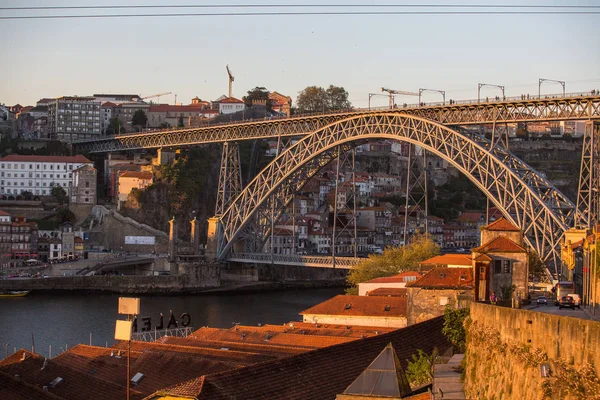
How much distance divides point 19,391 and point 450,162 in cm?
3702

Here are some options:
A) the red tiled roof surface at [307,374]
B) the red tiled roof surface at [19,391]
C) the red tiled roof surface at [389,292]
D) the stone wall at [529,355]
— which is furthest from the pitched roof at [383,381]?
the red tiled roof surface at [389,292]

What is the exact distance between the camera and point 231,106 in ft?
385

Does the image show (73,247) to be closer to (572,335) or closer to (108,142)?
(108,142)

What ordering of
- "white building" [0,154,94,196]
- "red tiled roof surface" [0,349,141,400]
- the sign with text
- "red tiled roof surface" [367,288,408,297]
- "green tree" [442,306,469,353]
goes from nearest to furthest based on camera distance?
1. "green tree" [442,306,469,353]
2. "red tiled roof surface" [0,349,141,400]
3. "red tiled roof surface" [367,288,408,297]
4. the sign with text
5. "white building" [0,154,94,196]

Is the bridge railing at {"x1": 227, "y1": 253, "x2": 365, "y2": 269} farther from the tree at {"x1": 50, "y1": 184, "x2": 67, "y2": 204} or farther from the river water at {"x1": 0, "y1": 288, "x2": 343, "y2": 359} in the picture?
the tree at {"x1": 50, "y1": 184, "x2": 67, "y2": 204}

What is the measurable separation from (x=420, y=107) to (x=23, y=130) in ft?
228

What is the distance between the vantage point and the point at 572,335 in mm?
12234

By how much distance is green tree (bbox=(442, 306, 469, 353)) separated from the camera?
2234 cm

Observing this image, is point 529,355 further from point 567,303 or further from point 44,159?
point 44,159

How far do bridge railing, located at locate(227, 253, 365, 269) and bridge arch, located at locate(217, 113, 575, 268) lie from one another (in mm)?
1430

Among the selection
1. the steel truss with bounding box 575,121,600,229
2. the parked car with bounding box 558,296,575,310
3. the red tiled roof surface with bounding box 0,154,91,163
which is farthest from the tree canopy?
the parked car with bounding box 558,296,575,310

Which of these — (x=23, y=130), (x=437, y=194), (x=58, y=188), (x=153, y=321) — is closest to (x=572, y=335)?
(x=153, y=321)

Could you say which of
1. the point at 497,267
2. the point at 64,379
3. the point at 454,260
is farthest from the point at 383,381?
the point at 454,260

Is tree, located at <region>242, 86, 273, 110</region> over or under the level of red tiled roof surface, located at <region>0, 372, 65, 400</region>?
over
